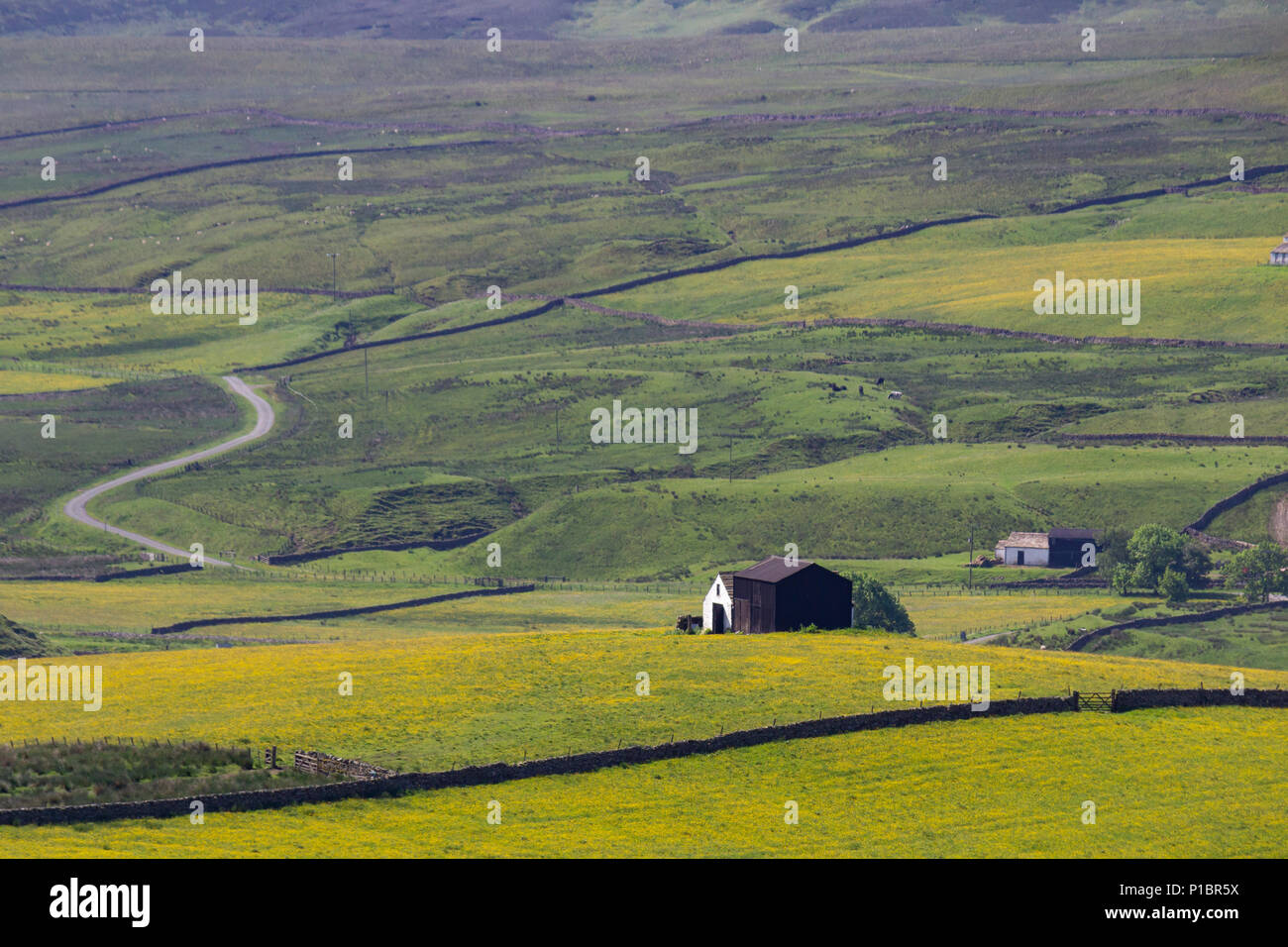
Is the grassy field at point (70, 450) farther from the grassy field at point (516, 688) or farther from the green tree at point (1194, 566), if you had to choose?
the green tree at point (1194, 566)

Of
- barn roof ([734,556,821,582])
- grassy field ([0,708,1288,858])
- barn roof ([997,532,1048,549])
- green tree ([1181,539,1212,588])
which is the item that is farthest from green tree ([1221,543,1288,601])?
grassy field ([0,708,1288,858])

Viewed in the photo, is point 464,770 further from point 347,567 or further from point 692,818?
point 347,567

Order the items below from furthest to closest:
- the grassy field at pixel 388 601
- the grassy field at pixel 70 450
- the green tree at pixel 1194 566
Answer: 1. the grassy field at pixel 70 450
2. the green tree at pixel 1194 566
3. the grassy field at pixel 388 601

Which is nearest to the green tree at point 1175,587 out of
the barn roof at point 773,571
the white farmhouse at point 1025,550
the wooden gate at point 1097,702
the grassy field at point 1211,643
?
the grassy field at point 1211,643

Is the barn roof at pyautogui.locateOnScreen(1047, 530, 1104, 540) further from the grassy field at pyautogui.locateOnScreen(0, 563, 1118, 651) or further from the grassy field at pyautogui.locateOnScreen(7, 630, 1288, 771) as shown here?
the grassy field at pyautogui.locateOnScreen(7, 630, 1288, 771)

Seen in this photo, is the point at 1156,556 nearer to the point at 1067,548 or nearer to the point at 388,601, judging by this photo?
the point at 1067,548

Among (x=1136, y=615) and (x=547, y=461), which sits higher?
(x=547, y=461)
